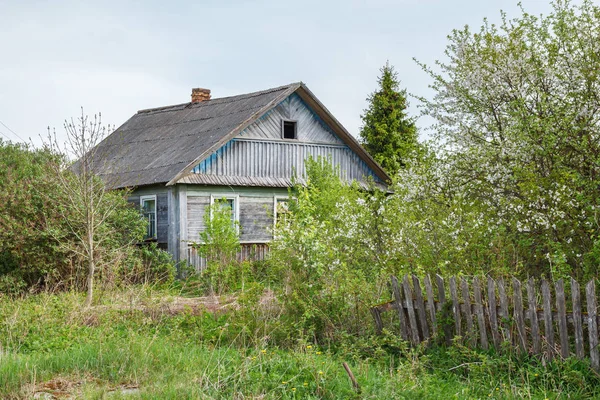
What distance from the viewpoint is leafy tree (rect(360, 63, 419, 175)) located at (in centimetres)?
3067

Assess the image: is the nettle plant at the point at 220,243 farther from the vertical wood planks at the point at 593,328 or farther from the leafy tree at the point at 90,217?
the vertical wood planks at the point at 593,328

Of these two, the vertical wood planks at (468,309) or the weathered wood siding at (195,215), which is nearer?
the vertical wood planks at (468,309)

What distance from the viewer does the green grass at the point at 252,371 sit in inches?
243

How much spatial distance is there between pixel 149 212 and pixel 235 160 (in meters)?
2.62

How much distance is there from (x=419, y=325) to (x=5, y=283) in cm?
901

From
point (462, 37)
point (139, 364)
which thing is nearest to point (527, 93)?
point (462, 37)

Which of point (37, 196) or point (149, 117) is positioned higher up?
point (149, 117)

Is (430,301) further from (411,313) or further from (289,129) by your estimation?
(289,129)

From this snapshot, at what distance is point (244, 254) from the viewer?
59.8ft

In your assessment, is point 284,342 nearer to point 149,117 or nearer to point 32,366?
point 32,366

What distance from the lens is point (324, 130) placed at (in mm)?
20750

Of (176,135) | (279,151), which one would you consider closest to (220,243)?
(279,151)

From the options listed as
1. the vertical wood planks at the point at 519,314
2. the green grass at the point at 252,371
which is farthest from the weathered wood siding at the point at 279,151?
the vertical wood planks at the point at 519,314

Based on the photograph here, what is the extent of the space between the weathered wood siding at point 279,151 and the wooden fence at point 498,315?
10149mm
